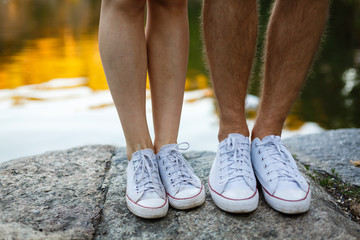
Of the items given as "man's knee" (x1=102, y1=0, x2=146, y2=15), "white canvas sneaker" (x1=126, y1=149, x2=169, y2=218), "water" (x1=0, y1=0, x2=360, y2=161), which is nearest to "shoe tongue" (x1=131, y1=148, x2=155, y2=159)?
"white canvas sneaker" (x1=126, y1=149, x2=169, y2=218)

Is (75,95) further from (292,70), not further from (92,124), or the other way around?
(292,70)

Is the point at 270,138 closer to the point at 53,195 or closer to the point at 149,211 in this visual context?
the point at 149,211

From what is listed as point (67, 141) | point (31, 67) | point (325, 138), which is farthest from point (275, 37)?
point (31, 67)

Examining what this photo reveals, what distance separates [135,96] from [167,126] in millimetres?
203

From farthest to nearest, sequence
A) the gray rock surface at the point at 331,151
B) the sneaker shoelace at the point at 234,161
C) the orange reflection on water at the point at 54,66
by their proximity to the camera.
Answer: the orange reflection on water at the point at 54,66
the gray rock surface at the point at 331,151
the sneaker shoelace at the point at 234,161

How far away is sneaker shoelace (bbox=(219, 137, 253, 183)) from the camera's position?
53.4 inches

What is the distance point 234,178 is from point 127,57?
2.03 ft

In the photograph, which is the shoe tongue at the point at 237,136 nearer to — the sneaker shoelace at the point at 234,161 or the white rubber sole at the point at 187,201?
the sneaker shoelace at the point at 234,161

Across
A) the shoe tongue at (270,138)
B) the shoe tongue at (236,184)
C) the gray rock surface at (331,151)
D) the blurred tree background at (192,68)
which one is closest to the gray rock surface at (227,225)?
the shoe tongue at (236,184)

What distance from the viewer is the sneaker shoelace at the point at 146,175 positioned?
1357mm

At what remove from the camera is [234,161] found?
140 cm

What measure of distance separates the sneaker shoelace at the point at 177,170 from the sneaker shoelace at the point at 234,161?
0.13 m

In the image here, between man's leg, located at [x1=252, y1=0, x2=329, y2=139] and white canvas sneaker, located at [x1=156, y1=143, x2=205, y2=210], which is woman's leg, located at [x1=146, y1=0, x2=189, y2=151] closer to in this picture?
white canvas sneaker, located at [x1=156, y1=143, x2=205, y2=210]

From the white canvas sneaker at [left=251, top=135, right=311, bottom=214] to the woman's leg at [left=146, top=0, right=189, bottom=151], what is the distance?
377 millimetres
